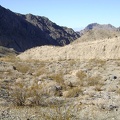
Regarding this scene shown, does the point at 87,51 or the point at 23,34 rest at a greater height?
the point at 23,34

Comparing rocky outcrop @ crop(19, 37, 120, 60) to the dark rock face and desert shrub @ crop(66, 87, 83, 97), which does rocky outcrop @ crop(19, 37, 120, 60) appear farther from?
the dark rock face

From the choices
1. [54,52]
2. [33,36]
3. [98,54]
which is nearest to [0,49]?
[54,52]

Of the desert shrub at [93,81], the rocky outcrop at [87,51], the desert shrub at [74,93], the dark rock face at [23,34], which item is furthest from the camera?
the dark rock face at [23,34]

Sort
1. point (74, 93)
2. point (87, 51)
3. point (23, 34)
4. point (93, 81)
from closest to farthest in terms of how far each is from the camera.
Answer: point (74, 93) → point (93, 81) → point (87, 51) → point (23, 34)

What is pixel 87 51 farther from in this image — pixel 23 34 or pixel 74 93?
pixel 23 34

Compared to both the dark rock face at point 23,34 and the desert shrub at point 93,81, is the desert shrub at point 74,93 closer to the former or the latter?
the desert shrub at point 93,81

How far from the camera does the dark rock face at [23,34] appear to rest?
436ft

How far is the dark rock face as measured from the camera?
133 meters

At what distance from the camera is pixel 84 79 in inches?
814

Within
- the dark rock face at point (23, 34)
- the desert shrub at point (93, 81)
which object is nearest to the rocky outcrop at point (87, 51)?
the desert shrub at point (93, 81)

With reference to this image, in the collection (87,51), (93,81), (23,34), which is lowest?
(93,81)

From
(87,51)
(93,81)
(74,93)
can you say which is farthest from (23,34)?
(74,93)

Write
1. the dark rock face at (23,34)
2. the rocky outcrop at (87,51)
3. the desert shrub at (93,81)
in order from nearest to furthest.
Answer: the desert shrub at (93,81) → the rocky outcrop at (87,51) → the dark rock face at (23,34)

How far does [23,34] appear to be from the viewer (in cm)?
14738
